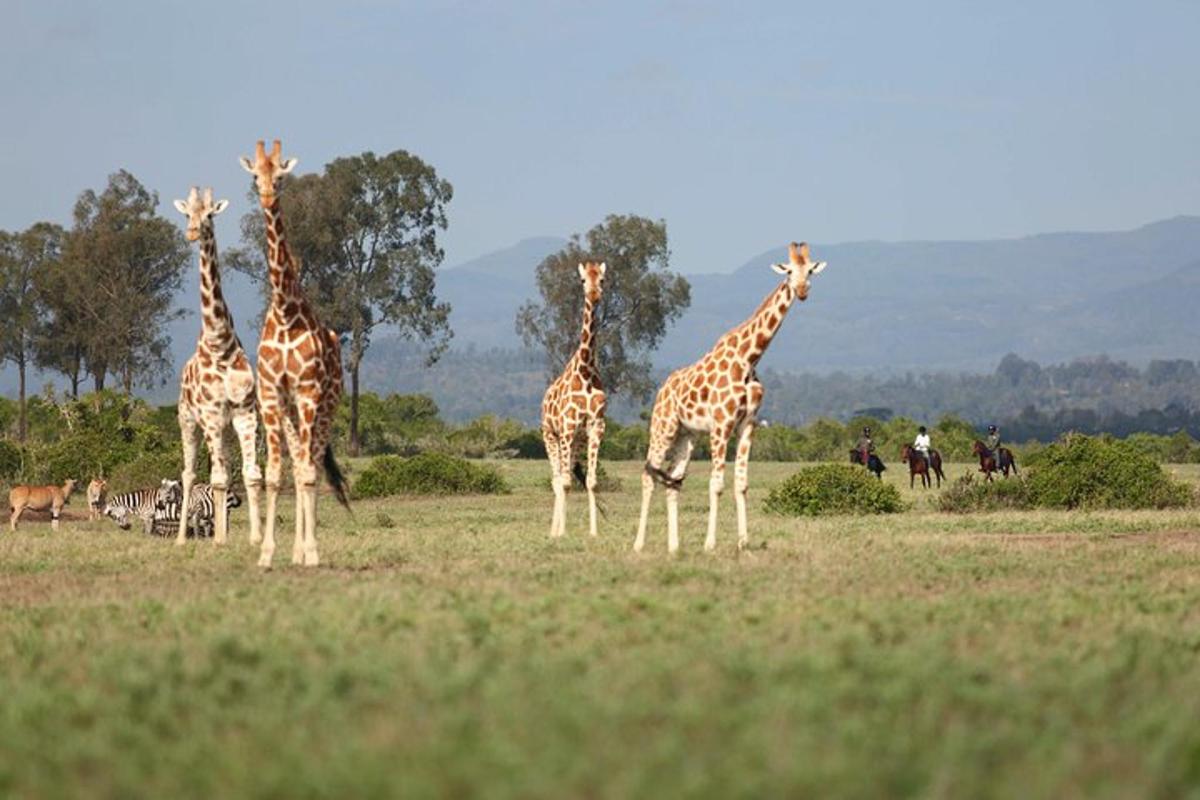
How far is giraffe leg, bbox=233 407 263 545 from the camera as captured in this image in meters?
19.2

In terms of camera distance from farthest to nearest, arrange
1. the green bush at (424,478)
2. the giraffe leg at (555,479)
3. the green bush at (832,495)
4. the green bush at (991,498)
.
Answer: the green bush at (424,478)
the green bush at (991,498)
the green bush at (832,495)
the giraffe leg at (555,479)

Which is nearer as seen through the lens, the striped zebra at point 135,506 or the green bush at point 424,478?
the striped zebra at point 135,506

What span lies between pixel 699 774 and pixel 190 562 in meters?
11.3

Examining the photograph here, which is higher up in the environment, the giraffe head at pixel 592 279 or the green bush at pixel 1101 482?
the giraffe head at pixel 592 279

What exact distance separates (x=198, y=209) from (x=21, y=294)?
6408 centimetres

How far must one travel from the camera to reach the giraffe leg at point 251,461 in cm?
1922

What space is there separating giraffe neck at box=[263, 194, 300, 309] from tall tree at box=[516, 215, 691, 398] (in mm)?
59095

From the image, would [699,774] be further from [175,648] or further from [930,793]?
[175,648]

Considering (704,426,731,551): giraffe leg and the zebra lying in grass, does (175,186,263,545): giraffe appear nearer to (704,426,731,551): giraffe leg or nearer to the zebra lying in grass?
the zebra lying in grass

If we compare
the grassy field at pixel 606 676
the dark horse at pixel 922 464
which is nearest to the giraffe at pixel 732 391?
the grassy field at pixel 606 676

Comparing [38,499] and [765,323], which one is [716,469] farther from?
[38,499]

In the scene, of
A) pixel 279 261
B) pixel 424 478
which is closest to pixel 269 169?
pixel 279 261

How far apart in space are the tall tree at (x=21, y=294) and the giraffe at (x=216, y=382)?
61.2m

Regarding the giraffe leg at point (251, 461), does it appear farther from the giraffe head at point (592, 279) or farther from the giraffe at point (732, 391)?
the giraffe head at point (592, 279)
